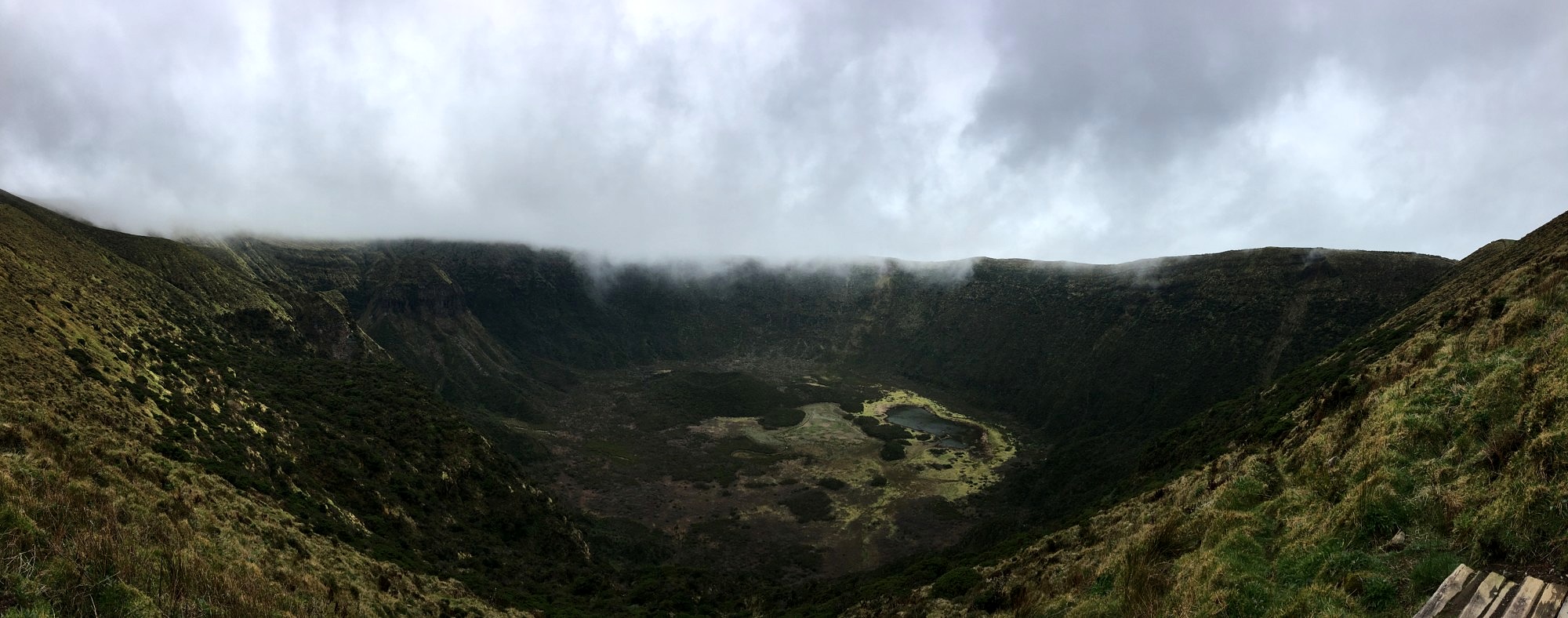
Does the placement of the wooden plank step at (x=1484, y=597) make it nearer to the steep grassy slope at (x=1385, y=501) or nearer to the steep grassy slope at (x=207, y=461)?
the steep grassy slope at (x=1385, y=501)

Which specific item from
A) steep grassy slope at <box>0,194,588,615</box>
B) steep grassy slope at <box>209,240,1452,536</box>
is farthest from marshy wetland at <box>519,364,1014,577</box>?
steep grassy slope at <box>0,194,588,615</box>

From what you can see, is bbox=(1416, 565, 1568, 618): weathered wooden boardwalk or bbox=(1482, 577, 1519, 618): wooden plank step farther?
bbox=(1482, 577, 1519, 618): wooden plank step

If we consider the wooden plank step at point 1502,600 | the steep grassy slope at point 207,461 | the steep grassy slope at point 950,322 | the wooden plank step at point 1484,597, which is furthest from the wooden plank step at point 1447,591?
the steep grassy slope at point 950,322

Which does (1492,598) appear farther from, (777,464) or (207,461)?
(777,464)

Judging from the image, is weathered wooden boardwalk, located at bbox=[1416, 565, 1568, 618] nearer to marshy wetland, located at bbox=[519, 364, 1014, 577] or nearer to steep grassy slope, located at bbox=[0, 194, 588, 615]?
steep grassy slope, located at bbox=[0, 194, 588, 615]

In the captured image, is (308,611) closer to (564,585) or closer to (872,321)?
(564,585)

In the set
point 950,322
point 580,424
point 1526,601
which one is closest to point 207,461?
point 1526,601

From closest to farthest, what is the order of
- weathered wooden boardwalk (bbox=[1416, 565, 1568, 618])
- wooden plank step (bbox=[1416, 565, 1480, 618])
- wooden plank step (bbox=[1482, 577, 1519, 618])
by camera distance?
1. weathered wooden boardwalk (bbox=[1416, 565, 1568, 618])
2. wooden plank step (bbox=[1482, 577, 1519, 618])
3. wooden plank step (bbox=[1416, 565, 1480, 618])

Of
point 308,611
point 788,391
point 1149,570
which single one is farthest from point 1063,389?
point 308,611
